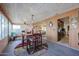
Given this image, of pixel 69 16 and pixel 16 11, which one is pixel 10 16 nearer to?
pixel 16 11

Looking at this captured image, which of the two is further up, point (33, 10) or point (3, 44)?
point (33, 10)

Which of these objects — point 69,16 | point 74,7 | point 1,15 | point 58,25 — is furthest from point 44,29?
point 1,15

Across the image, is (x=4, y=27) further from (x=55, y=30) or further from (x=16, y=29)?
(x=55, y=30)

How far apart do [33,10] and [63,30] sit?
26.9 inches

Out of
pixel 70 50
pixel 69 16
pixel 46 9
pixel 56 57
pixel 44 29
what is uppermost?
pixel 46 9

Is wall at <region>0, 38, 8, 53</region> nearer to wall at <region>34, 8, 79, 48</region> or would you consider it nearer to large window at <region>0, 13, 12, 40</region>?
large window at <region>0, 13, 12, 40</region>

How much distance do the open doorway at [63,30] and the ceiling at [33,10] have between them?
0.62 feet

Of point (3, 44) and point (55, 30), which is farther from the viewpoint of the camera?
point (55, 30)

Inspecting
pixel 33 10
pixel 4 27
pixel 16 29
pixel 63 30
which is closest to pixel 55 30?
pixel 63 30

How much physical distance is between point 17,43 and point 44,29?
59 centimetres

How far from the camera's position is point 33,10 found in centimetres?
214

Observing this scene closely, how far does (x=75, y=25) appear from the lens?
2080mm

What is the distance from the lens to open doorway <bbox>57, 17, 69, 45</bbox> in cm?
212

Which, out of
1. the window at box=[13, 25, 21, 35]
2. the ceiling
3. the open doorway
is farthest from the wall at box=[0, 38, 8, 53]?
the open doorway
